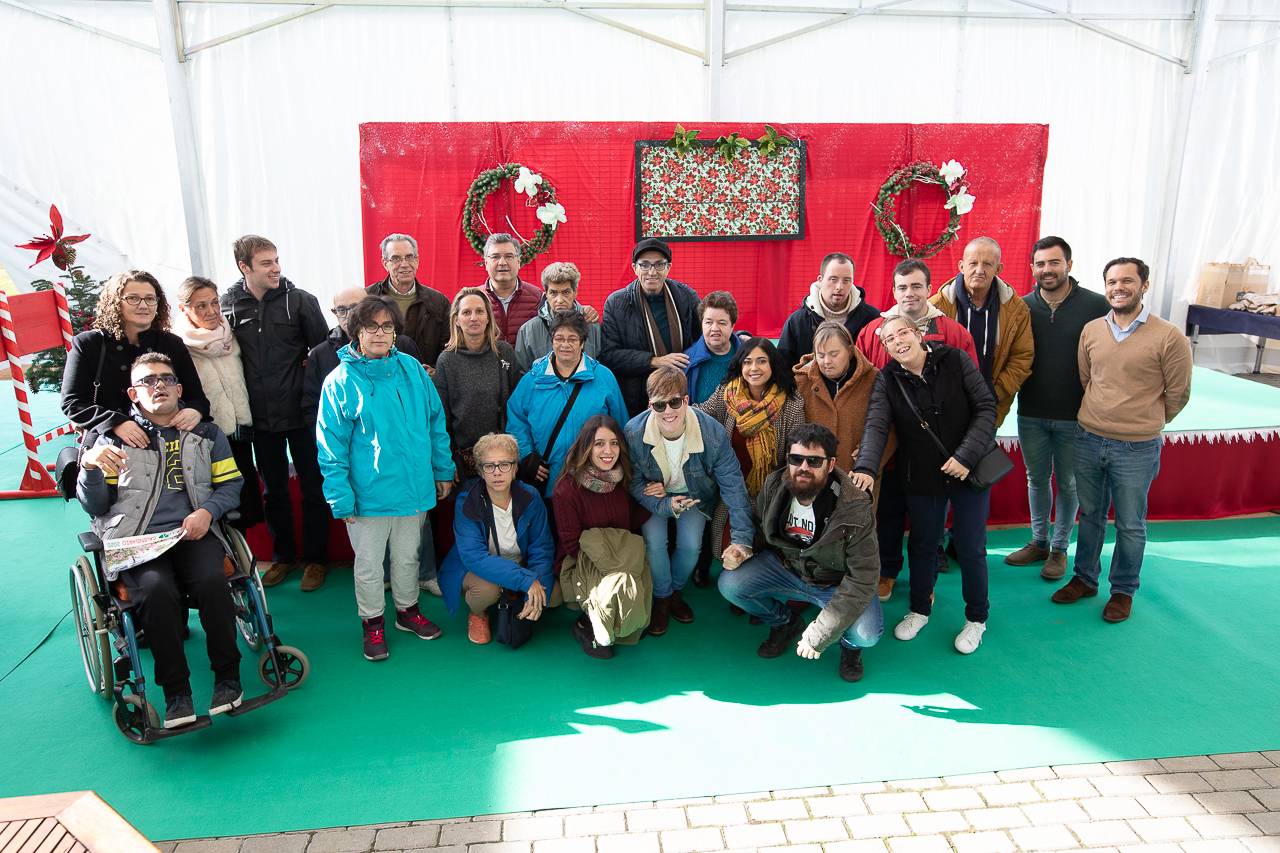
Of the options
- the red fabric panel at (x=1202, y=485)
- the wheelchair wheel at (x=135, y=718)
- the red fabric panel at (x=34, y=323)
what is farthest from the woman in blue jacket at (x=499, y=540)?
the red fabric panel at (x=34, y=323)

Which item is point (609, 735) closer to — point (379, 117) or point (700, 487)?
point (700, 487)

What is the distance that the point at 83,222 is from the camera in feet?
25.6

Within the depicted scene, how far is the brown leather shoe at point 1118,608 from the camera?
3.64 meters

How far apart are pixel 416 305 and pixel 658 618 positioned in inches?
76.1

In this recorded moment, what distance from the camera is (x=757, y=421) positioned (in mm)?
3488

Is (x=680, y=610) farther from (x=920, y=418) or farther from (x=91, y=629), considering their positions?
(x=91, y=629)

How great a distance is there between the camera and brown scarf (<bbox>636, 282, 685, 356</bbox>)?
155 inches

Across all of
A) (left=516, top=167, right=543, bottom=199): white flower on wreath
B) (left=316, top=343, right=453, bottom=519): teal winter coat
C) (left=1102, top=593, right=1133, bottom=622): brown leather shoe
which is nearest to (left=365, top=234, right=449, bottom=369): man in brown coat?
(left=316, top=343, right=453, bottom=519): teal winter coat

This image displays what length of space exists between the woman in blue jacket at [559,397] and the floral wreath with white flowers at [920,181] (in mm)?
4912

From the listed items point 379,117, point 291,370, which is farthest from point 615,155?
point 291,370

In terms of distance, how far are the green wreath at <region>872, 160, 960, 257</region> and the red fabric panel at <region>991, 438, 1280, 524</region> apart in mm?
3457

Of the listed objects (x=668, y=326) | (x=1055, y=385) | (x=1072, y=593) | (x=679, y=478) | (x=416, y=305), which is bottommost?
(x=1072, y=593)

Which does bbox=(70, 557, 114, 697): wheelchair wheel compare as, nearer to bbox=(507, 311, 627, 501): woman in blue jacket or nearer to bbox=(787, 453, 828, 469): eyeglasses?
bbox=(507, 311, 627, 501): woman in blue jacket

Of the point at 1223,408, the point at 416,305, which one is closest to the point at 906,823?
the point at 416,305
